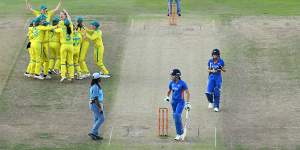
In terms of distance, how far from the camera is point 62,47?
33.2 metres

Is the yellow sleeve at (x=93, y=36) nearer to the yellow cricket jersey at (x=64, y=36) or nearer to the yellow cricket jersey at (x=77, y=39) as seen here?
the yellow cricket jersey at (x=77, y=39)

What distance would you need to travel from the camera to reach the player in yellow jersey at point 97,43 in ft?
109

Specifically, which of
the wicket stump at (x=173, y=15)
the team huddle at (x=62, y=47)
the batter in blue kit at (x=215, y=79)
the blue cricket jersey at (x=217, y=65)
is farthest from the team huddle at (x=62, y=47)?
the wicket stump at (x=173, y=15)

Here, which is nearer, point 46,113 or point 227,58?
point 46,113

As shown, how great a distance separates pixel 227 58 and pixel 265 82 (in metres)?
2.63

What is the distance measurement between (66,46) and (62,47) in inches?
6.2

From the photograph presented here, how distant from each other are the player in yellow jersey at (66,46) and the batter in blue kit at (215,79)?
5.15 metres

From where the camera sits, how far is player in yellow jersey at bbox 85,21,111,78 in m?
33.2

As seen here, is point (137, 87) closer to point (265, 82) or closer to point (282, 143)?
point (265, 82)

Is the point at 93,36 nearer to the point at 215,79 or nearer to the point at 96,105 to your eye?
the point at 215,79

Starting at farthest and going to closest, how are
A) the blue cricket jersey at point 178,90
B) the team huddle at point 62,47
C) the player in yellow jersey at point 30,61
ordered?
the player in yellow jersey at point 30,61
the team huddle at point 62,47
the blue cricket jersey at point 178,90

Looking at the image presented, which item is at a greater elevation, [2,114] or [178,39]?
[178,39]

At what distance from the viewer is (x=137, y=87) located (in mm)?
33250

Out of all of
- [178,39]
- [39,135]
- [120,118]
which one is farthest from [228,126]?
[178,39]
